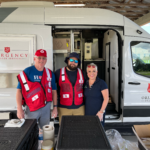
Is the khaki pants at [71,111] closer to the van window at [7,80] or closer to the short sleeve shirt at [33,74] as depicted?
the short sleeve shirt at [33,74]

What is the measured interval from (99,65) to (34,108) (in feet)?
10.2

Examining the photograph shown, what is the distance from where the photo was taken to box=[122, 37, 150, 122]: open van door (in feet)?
9.75

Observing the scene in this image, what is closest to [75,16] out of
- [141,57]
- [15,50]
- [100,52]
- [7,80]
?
[15,50]

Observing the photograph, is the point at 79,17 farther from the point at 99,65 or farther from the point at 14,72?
the point at 99,65

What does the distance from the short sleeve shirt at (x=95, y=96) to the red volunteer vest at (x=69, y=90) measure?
0.13 m

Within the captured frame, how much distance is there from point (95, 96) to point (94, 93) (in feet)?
0.17

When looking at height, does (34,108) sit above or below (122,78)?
below

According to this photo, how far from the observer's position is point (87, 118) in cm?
130

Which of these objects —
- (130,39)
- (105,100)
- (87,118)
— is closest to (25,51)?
(105,100)

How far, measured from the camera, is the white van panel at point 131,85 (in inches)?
117

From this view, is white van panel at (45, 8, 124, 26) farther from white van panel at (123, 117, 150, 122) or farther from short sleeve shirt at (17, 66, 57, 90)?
white van panel at (123, 117, 150, 122)

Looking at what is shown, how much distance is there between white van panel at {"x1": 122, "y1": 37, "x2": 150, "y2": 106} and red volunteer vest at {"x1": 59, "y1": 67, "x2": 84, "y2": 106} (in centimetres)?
108

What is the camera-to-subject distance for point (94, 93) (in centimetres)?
230

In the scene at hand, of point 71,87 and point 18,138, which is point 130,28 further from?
point 18,138
